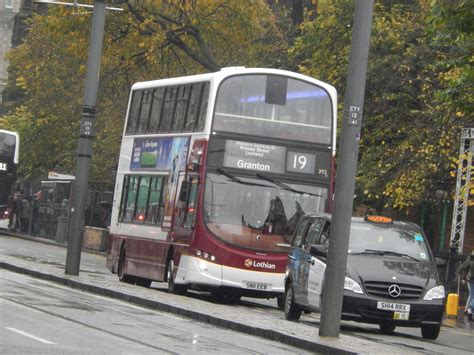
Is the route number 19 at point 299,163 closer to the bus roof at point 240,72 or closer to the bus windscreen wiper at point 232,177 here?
the bus windscreen wiper at point 232,177

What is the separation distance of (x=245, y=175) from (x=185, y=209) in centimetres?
149

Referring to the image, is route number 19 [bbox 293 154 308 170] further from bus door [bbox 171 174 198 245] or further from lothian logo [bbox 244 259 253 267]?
lothian logo [bbox 244 259 253 267]

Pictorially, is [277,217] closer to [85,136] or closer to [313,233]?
[313,233]

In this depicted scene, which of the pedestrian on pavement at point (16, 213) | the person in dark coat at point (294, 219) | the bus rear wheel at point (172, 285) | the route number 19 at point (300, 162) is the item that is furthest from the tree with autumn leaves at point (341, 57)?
the pedestrian on pavement at point (16, 213)

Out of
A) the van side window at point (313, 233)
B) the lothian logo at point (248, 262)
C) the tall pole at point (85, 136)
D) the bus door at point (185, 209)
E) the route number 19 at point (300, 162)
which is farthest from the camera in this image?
the tall pole at point (85, 136)

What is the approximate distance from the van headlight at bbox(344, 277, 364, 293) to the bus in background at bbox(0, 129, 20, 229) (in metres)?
35.3

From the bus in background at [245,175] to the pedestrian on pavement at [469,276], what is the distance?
5445 millimetres

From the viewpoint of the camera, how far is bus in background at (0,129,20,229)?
53469 mm

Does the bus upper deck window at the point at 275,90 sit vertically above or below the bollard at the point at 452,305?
above

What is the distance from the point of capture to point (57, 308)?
1855cm

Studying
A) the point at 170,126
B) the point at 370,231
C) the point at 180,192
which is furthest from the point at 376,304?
the point at 170,126

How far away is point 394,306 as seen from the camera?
1955cm

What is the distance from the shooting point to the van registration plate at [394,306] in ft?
64.1

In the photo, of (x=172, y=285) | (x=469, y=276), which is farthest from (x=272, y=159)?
(x=469, y=276)
